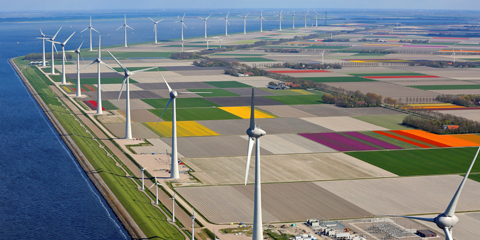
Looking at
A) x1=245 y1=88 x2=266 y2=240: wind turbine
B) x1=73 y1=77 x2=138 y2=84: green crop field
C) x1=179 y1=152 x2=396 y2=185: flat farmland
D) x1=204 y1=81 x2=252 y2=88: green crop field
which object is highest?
x1=245 y1=88 x2=266 y2=240: wind turbine

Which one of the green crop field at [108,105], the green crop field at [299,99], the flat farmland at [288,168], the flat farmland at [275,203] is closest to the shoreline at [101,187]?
the flat farmland at [275,203]

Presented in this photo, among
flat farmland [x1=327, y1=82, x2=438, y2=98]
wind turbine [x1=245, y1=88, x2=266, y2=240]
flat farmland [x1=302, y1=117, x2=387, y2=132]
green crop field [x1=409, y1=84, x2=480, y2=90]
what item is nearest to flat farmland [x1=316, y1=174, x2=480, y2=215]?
wind turbine [x1=245, y1=88, x2=266, y2=240]

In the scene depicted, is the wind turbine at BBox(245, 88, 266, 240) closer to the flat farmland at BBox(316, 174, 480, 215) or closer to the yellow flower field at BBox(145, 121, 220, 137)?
the flat farmland at BBox(316, 174, 480, 215)

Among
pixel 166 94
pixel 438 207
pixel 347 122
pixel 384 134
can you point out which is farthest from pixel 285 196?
pixel 166 94

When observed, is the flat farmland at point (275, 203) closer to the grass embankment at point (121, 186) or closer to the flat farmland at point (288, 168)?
the flat farmland at point (288, 168)

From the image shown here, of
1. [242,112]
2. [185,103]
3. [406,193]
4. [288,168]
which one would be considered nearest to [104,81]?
[185,103]

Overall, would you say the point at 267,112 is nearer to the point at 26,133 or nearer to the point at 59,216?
the point at 26,133
